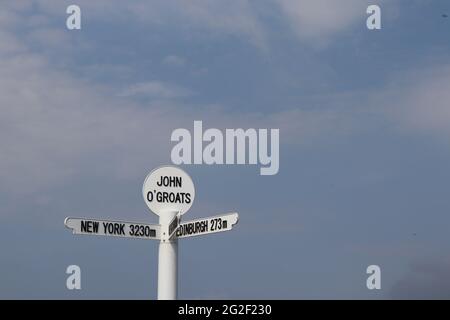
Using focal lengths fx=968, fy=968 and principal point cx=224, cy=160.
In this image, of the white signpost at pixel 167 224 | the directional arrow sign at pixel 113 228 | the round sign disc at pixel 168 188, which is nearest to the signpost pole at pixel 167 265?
the white signpost at pixel 167 224

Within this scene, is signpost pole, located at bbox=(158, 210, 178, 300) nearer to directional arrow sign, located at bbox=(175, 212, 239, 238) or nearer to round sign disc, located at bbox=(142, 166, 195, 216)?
directional arrow sign, located at bbox=(175, 212, 239, 238)

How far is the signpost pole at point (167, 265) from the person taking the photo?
14.0 m

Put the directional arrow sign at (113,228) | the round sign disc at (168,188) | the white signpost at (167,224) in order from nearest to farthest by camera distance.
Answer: the directional arrow sign at (113,228)
the white signpost at (167,224)
the round sign disc at (168,188)

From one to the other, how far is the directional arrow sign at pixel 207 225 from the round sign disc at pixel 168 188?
0.32m

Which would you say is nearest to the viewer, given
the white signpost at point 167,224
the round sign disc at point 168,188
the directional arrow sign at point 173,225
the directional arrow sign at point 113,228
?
the directional arrow sign at point 113,228

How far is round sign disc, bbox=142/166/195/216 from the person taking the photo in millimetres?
13727

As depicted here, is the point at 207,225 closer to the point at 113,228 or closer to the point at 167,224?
the point at 167,224

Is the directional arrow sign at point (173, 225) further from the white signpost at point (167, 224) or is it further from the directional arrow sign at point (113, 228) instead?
the directional arrow sign at point (113, 228)

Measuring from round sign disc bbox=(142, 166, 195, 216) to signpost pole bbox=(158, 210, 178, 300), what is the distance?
28 centimetres

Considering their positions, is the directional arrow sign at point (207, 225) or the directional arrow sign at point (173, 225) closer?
the directional arrow sign at point (207, 225)
